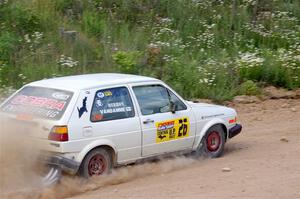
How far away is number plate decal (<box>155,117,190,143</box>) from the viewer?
31.8 ft

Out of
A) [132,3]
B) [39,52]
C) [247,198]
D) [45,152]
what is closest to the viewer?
[247,198]

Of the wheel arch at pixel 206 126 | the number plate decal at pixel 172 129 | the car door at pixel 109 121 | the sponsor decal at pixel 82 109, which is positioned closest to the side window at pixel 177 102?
the number plate decal at pixel 172 129

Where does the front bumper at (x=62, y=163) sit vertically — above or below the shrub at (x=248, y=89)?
above

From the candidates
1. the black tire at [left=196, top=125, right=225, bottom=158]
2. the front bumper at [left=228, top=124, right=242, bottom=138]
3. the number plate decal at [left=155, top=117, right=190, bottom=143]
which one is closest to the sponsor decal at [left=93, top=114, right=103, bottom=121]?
the number plate decal at [left=155, top=117, right=190, bottom=143]

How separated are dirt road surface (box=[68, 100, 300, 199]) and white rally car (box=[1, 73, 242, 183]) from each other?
37cm

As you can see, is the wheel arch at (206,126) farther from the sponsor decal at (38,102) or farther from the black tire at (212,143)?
the sponsor decal at (38,102)

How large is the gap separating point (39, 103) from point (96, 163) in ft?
3.64

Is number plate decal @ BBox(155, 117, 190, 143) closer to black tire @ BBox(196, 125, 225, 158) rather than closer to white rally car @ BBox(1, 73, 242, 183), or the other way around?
white rally car @ BBox(1, 73, 242, 183)

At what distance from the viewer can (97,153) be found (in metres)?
8.91

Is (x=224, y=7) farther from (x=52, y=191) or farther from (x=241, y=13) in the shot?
(x=52, y=191)

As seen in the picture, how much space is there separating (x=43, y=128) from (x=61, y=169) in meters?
0.59

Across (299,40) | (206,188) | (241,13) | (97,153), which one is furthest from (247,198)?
(241,13)

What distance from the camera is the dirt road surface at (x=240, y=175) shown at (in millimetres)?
8367

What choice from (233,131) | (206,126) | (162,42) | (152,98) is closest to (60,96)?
(152,98)
